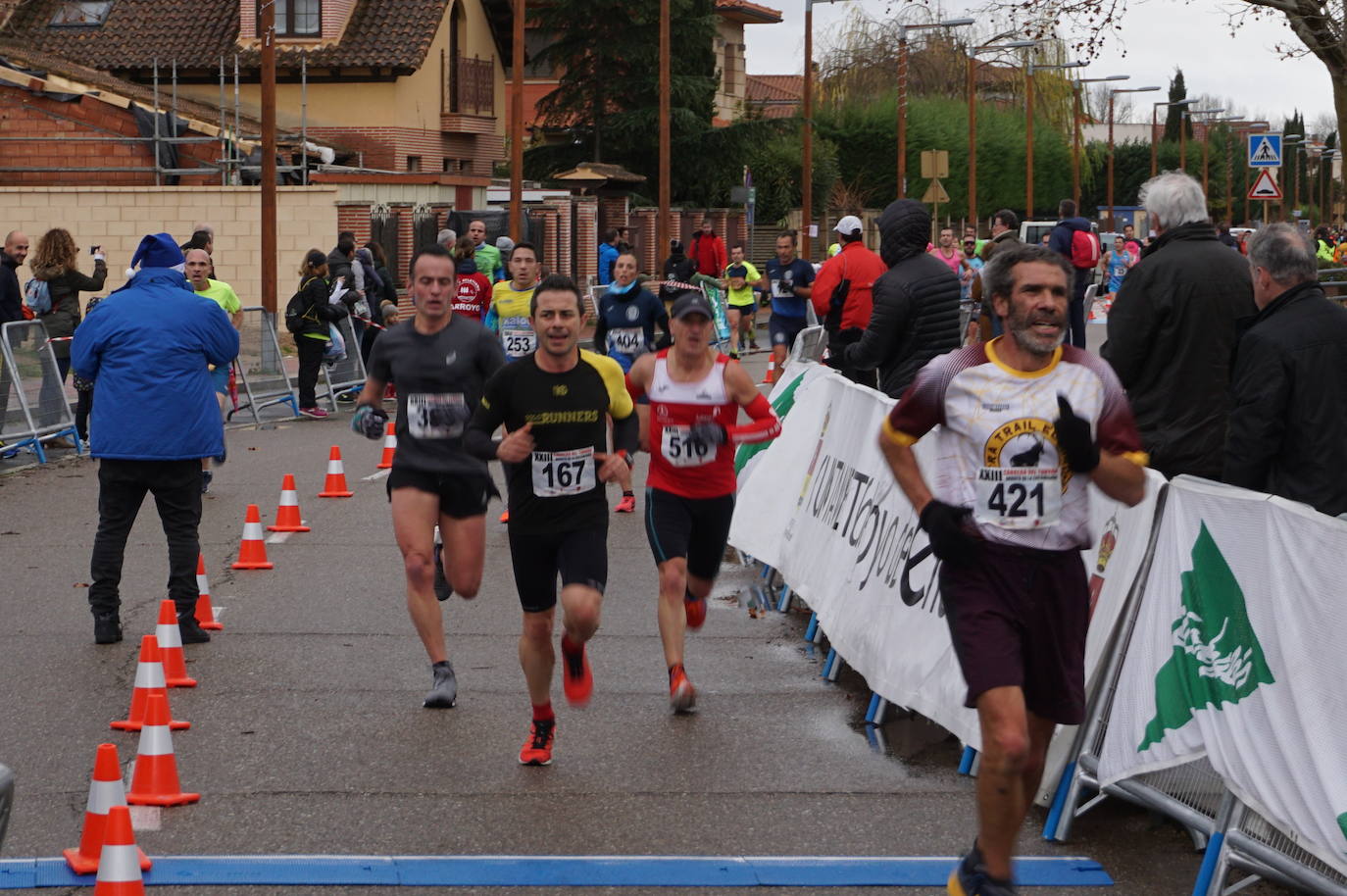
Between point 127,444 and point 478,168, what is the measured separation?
146 feet

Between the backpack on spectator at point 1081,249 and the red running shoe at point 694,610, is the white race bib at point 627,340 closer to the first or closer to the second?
the red running shoe at point 694,610

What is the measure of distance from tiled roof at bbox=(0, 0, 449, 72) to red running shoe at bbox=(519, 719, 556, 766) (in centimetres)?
4020

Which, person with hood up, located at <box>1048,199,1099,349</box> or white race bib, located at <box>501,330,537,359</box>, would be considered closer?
white race bib, located at <box>501,330,537,359</box>

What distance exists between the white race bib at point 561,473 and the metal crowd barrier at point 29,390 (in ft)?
33.1

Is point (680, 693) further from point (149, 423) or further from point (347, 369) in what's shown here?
point (347, 369)

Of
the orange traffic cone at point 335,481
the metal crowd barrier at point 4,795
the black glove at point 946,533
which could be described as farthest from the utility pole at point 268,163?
the metal crowd barrier at point 4,795

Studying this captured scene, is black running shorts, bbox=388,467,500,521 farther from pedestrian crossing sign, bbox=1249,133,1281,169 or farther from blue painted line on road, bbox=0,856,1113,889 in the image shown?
pedestrian crossing sign, bbox=1249,133,1281,169

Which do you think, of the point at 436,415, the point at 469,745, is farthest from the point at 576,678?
the point at 436,415

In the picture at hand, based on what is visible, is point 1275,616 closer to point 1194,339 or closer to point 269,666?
point 1194,339

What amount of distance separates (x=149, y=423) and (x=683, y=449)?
280 cm

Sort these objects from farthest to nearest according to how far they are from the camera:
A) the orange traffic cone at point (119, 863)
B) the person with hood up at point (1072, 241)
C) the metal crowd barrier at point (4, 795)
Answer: the person with hood up at point (1072, 241) < the orange traffic cone at point (119, 863) < the metal crowd barrier at point (4, 795)

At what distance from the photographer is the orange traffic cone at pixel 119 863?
4996mm

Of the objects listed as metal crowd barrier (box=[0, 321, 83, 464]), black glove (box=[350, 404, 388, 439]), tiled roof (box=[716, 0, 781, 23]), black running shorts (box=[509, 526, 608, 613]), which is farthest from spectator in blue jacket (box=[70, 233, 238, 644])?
tiled roof (box=[716, 0, 781, 23])

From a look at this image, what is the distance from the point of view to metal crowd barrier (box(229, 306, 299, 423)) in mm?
20172
